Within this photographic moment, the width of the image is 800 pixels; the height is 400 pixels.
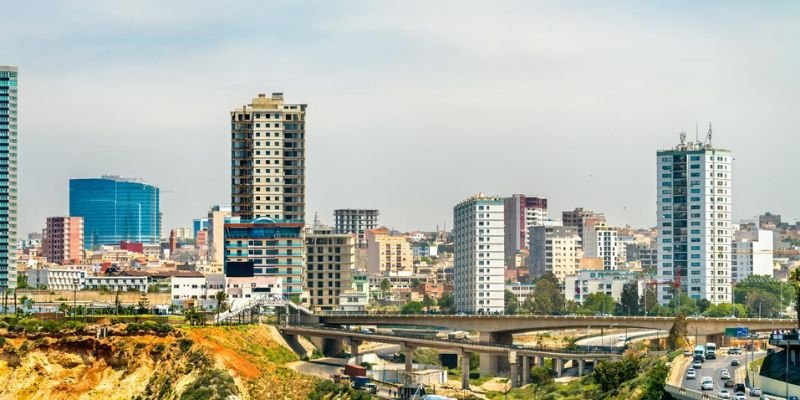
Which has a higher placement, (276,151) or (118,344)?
(276,151)

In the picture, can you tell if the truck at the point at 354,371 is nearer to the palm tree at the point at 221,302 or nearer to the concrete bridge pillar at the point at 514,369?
the concrete bridge pillar at the point at 514,369

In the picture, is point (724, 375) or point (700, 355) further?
point (700, 355)

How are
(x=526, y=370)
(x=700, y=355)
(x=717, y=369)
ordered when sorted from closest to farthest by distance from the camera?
1. (x=717, y=369)
2. (x=700, y=355)
3. (x=526, y=370)

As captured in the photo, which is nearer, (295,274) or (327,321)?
(327,321)

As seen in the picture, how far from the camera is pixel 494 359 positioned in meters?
158

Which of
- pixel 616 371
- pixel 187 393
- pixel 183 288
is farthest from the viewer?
pixel 183 288

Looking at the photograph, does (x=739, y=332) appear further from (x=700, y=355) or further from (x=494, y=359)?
(x=494, y=359)

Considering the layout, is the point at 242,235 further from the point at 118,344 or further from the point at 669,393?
the point at 669,393

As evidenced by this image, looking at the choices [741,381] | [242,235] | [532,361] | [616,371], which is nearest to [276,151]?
[242,235]

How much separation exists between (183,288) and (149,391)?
68.7 meters

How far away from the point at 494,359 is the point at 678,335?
2475 centimetres

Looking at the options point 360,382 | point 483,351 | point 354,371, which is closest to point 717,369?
point 360,382

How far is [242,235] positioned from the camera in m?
194

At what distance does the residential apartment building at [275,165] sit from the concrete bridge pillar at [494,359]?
41.4 m
